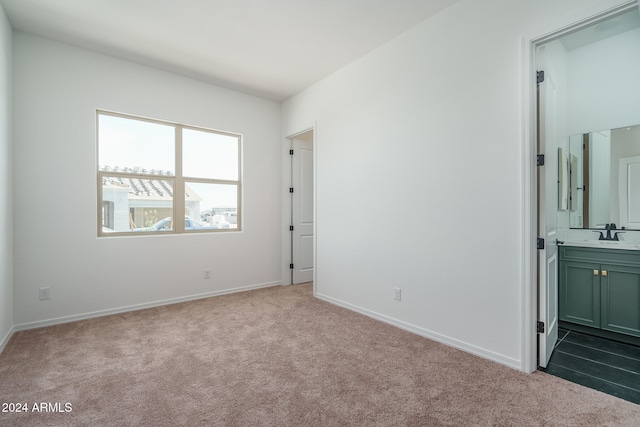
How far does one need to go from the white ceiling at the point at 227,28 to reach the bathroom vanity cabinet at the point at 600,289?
8.53 ft

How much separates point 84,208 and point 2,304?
1085 millimetres

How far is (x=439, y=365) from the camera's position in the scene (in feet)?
7.54

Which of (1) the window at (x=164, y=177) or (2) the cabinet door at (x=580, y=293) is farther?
(1) the window at (x=164, y=177)

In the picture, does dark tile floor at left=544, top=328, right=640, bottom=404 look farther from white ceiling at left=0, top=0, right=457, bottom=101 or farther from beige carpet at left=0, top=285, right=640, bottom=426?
white ceiling at left=0, top=0, right=457, bottom=101

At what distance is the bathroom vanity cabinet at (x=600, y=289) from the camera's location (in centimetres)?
268

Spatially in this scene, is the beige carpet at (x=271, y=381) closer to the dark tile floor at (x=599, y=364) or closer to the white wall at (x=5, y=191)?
the dark tile floor at (x=599, y=364)

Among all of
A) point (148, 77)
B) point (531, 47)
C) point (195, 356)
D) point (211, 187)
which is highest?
point (148, 77)

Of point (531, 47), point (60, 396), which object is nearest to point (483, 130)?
point (531, 47)

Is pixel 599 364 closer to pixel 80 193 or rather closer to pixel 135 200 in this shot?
pixel 135 200

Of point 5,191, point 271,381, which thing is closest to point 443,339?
point 271,381

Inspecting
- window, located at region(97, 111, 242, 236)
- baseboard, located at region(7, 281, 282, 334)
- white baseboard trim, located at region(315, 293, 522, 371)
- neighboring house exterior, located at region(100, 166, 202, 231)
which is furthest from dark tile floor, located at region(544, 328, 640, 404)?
neighboring house exterior, located at region(100, 166, 202, 231)

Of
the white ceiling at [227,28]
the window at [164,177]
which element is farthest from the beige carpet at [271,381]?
the white ceiling at [227,28]

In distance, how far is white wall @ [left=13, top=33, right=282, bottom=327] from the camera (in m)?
3.05

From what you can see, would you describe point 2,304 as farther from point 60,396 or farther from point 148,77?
point 148,77
